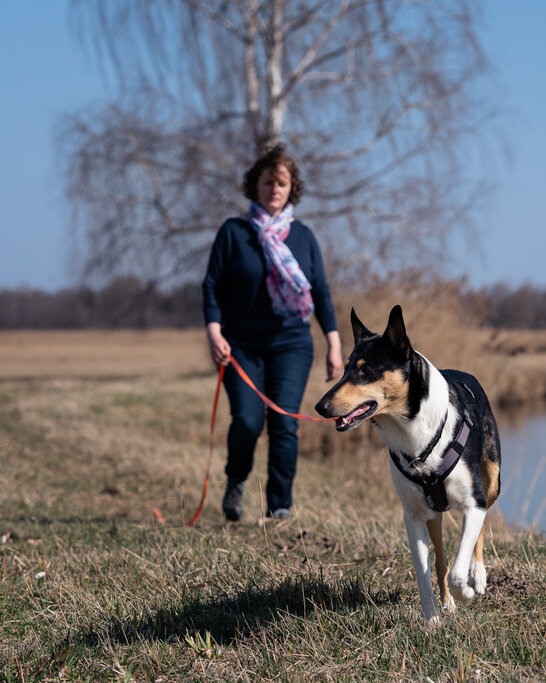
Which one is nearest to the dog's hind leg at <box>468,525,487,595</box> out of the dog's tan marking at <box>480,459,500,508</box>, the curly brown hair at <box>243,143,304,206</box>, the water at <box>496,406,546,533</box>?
the dog's tan marking at <box>480,459,500,508</box>

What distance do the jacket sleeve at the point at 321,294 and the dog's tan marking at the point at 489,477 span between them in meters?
1.93

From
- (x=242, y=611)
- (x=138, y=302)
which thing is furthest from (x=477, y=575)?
(x=138, y=302)

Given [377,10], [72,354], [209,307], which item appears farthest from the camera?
[72,354]

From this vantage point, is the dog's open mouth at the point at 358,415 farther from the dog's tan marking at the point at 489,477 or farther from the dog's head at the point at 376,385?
the dog's tan marking at the point at 489,477

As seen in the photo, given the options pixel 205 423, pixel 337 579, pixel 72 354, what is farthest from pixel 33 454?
pixel 72 354

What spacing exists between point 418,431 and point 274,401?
80.1 inches

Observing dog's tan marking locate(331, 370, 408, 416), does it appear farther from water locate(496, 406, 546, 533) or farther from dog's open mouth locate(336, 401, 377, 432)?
water locate(496, 406, 546, 533)

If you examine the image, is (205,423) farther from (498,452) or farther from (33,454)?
(498,452)

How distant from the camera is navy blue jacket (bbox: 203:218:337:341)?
4.87m

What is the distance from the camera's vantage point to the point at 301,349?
5000 mm

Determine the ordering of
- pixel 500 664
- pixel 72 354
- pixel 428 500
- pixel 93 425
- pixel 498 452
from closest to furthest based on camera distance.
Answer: pixel 500 664
pixel 428 500
pixel 498 452
pixel 93 425
pixel 72 354

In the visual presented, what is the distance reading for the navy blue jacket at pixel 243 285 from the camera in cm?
487

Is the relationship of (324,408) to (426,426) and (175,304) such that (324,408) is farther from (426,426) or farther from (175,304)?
(175,304)

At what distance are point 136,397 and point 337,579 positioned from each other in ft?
36.7
